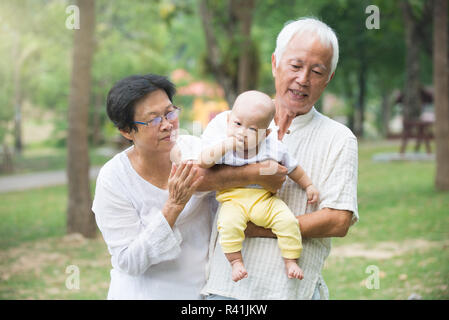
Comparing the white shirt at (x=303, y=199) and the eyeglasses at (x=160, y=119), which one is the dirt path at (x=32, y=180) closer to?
the eyeglasses at (x=160, y=119)

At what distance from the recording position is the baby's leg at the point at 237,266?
2.38m

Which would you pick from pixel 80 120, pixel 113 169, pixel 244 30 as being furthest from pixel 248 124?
pixel 244 30

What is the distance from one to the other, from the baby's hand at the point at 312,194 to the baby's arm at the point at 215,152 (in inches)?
16.1

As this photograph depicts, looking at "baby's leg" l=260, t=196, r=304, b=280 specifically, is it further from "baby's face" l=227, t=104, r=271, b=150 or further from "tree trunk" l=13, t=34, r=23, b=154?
"tree trunk" l=13, t=34, r=23, b=154

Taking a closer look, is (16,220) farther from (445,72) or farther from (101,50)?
(101,50)

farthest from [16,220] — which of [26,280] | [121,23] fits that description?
[121,23]

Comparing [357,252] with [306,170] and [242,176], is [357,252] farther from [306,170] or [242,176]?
[242,176]

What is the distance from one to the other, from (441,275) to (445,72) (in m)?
5.31

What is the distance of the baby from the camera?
234 centimetres

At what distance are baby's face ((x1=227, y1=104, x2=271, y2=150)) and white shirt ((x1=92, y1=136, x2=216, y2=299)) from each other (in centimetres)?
38

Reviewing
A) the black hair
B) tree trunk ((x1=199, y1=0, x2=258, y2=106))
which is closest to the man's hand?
the black hair

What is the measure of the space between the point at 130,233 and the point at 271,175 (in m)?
0.80

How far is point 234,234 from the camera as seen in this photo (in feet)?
7.88

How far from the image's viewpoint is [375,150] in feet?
72.4
